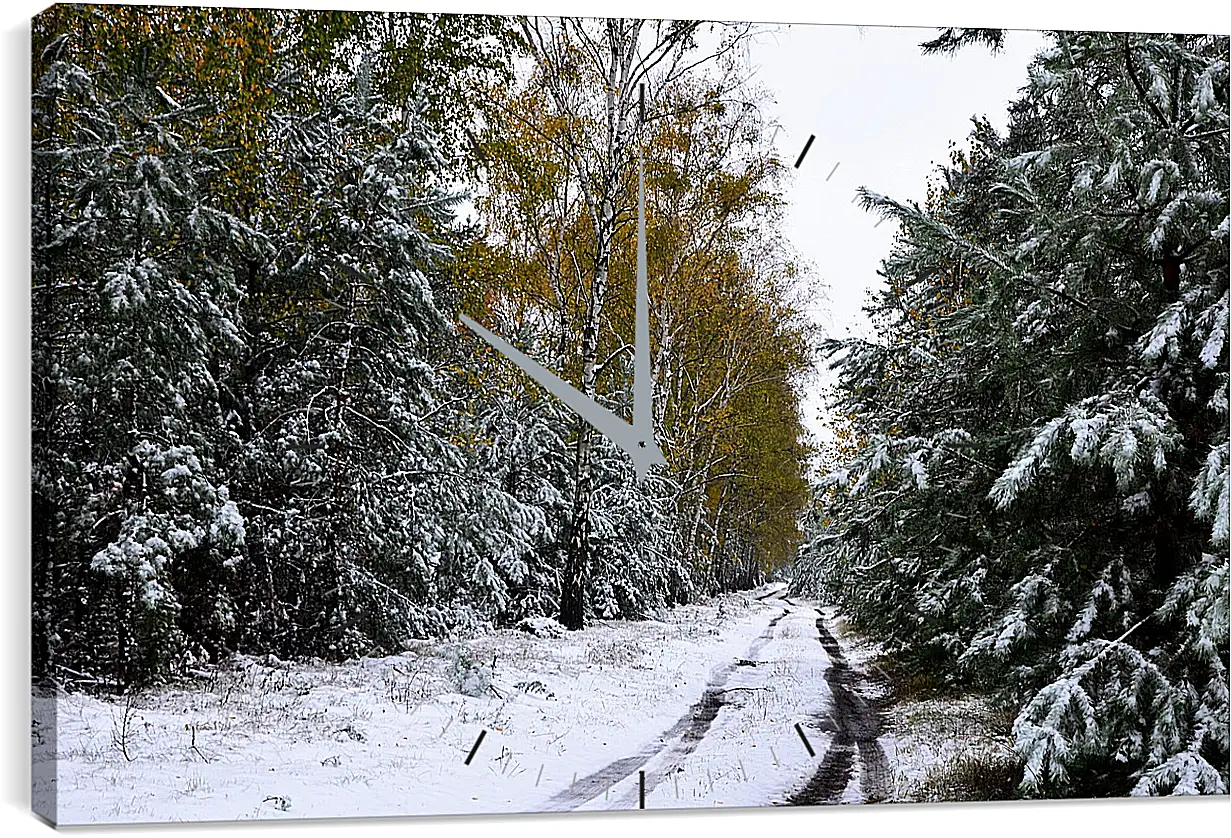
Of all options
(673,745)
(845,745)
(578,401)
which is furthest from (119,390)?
(845,745)

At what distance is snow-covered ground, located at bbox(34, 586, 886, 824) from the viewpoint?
4.66m

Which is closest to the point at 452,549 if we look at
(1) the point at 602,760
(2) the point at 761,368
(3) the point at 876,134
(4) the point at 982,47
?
(1) the point at 602,760

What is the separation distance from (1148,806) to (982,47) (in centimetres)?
277

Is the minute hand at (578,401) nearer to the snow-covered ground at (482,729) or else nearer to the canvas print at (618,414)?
the canvas print at (618,414)

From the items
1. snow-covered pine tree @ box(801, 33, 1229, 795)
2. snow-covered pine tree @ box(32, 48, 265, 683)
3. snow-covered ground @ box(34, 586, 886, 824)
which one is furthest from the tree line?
snow-covered pine tree @ box(801, 33, 1229, 795)

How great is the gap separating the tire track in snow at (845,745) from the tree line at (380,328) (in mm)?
444

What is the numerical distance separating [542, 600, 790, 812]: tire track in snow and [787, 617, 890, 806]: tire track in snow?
27 cm

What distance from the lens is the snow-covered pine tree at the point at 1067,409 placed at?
5.34 m

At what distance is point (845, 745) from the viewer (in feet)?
17.2

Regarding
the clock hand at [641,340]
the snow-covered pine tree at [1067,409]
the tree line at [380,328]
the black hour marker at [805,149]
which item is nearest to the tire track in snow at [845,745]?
the snow-covered pine tree at [1067,409]

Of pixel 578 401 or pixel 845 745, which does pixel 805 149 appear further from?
pixel 845 745

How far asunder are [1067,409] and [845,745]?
→ 1.43 metres

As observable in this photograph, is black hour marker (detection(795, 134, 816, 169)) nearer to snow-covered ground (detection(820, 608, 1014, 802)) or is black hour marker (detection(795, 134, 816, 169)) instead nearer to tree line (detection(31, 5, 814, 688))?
tree line (detection(31, 5, 814, 688))

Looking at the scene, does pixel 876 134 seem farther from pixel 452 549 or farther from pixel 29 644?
pixel 29 644
